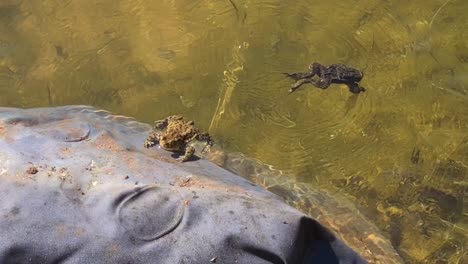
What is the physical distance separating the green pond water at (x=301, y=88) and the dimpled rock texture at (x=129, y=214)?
5.44 ft

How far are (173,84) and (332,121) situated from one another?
182cm

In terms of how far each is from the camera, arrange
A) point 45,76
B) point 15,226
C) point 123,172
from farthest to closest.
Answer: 1. point 45,76
2. point 123,172
3. point 15,226

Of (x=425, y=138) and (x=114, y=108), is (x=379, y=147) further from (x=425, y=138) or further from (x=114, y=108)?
(x=114, y=108)

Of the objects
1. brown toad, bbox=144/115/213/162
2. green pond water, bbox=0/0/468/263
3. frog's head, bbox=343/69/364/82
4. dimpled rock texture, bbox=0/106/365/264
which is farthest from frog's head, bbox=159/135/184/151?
frog's head, bbox=343/69/364/82

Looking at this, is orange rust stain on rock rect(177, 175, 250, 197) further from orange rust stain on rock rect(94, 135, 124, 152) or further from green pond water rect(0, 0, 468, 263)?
green pond water rect(0, 0, 468, 263)

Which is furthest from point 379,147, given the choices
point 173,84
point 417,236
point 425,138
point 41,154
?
point 41,154

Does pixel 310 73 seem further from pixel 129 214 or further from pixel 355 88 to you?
pixel 129 214

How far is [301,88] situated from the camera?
5.13m

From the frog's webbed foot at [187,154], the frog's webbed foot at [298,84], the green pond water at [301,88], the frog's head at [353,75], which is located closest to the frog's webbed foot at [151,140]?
the frog's webbed foot at [187,154]

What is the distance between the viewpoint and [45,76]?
5785mm

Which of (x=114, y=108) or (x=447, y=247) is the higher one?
(x=114, y=108)

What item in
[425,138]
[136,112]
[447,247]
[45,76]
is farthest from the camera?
[45,76]

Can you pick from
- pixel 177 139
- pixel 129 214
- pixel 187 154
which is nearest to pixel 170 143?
pixel 177 139

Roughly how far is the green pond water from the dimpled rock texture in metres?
1.66
